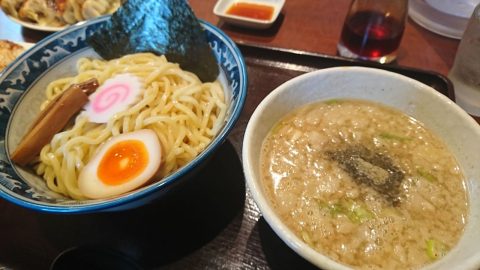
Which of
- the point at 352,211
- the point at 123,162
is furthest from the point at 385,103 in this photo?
the point at 123,162

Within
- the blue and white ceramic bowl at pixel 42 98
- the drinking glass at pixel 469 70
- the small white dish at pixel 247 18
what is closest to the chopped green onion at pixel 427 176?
the blue and white ceramic bowl at pixel 42 98

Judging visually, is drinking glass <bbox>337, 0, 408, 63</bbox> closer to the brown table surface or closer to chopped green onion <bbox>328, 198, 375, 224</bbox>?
the brown table surface

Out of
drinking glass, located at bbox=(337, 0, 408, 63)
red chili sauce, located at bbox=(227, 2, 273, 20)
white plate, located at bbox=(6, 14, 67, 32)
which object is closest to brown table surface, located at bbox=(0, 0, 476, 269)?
drinking glass, located at bbox=(337, 0, 408, 63)

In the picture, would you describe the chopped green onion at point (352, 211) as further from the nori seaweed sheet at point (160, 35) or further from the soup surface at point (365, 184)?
the nori seaweed sheet at point (160, 35)

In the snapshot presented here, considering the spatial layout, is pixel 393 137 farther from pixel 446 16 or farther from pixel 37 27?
pixel 37 27

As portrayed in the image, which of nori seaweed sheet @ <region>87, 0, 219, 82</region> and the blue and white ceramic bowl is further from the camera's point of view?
nori seaweed sheet @ <region>87, 0, 219, 82</region>

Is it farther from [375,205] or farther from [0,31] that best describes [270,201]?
[0,31]

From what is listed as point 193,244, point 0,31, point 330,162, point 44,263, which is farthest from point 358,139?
point 0,31
